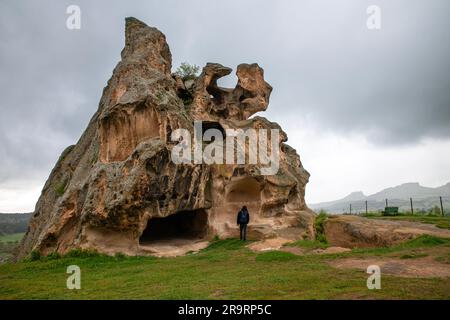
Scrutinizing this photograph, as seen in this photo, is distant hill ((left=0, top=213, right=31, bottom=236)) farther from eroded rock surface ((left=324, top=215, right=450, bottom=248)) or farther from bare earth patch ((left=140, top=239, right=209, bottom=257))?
eroded rock surface ((left=324, top=215, right=450, bottom=248))

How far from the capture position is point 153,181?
16.8m

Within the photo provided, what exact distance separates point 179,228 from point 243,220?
21.0ft

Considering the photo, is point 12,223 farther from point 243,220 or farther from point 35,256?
point 243,220

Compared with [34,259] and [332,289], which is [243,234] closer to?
[34,259]

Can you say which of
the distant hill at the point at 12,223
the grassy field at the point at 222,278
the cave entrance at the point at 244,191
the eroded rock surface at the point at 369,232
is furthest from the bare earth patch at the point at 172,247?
the distant hill at the point at 12,223

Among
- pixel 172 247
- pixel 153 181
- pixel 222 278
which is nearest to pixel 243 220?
pixel 172 247

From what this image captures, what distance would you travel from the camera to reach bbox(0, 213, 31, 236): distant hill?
130 m

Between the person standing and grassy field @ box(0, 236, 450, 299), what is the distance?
5.47ft

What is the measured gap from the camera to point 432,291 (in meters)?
7.10

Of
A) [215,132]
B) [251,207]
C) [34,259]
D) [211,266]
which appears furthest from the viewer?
[215,132]

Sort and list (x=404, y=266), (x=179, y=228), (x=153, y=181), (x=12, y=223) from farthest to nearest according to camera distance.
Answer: (x=12, y=223), (x=179, y=228), (x=153, y=181), (x=404, y=266)

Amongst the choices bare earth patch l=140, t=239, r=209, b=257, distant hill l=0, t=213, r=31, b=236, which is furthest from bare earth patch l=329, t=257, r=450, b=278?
distant hill l=0, t=213, r=31, b=236
